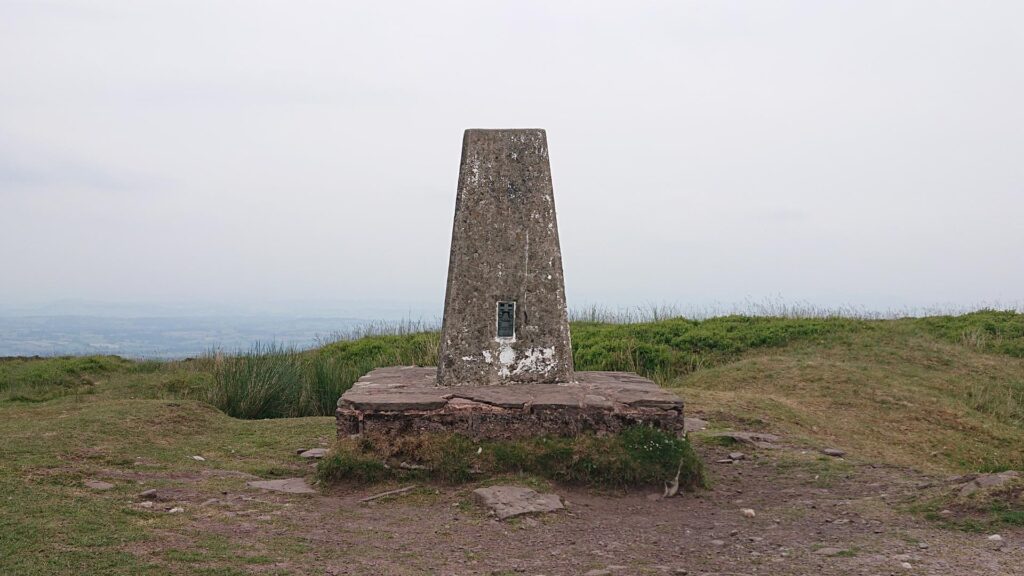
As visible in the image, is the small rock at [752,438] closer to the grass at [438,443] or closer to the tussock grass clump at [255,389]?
the grass at [438,443]

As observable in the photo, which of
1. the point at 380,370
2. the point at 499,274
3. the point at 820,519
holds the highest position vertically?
the point at 499,274

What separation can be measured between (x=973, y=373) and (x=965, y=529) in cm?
846

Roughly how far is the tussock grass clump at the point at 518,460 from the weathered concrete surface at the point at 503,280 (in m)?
0.96

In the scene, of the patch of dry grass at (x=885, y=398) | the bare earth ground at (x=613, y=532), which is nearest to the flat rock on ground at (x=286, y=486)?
the bare earth ground at (x=613, y=532)

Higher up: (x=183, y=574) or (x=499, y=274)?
(x=499, y=274)

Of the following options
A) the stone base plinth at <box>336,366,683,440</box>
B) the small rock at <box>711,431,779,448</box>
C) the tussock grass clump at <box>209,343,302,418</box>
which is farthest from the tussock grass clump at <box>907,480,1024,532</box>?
the tussock grass clump at <box>209,343,302,418</box>

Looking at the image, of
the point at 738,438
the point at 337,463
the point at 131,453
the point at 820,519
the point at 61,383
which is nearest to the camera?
the point at 820,519

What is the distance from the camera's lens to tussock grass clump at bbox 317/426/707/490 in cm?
629

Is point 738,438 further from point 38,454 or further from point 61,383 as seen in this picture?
point 61,383

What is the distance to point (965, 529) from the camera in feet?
16.8

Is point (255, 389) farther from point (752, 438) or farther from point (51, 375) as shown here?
point (752, 438)

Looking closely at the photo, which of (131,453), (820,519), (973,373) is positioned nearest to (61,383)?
(131,453)

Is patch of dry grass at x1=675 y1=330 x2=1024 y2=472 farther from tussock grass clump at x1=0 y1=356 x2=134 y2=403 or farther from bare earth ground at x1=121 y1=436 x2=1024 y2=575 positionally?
tussock grass clump at x1=0 y1=356 x2=134 y2=403

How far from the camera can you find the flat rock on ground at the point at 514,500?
5.58m
